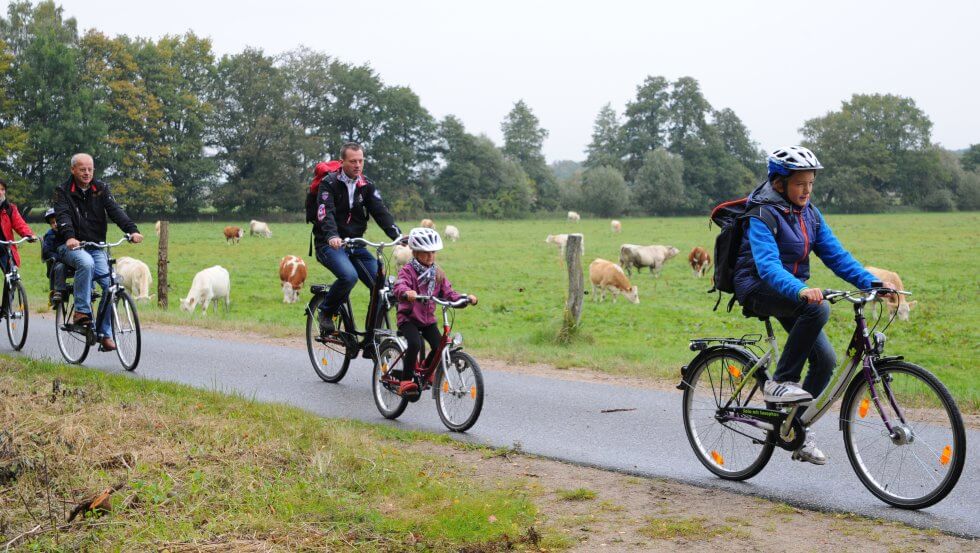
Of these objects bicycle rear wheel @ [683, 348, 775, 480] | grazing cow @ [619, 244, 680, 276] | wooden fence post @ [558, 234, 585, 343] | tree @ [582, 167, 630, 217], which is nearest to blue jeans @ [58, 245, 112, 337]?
wooden fence post @ [558, 234, 585, 343]

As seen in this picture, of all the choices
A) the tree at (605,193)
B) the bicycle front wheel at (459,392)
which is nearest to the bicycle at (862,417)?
the bicycle front wheel at (459,392)

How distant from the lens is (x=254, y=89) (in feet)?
273

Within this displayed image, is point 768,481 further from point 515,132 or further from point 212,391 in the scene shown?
point 515,132

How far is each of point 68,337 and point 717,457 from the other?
7661mm

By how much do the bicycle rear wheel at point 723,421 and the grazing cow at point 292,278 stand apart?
20.5 metres

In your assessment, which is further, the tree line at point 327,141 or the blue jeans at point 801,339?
the tree line at point 327,141

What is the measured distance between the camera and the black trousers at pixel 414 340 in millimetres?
7699

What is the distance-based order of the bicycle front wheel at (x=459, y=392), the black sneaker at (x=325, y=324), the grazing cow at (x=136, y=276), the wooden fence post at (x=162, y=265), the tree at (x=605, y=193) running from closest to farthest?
the bicycle front wheel at (x=459, y=392), the black sneaker at (x=325, y=324), the wooden fence post at (x=162, y=265), the grazing cow at (x=136, y=276), the tree at (x=605, y=193)

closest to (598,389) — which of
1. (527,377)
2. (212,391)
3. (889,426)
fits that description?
(527,377)

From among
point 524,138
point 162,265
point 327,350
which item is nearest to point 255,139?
point 524,138

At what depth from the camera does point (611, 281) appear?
26953 mm

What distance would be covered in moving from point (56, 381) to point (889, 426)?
6503mm

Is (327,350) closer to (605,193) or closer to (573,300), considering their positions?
(573,300)

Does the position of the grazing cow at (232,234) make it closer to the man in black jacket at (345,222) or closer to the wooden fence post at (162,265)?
the wooden fence post at (162,265)
